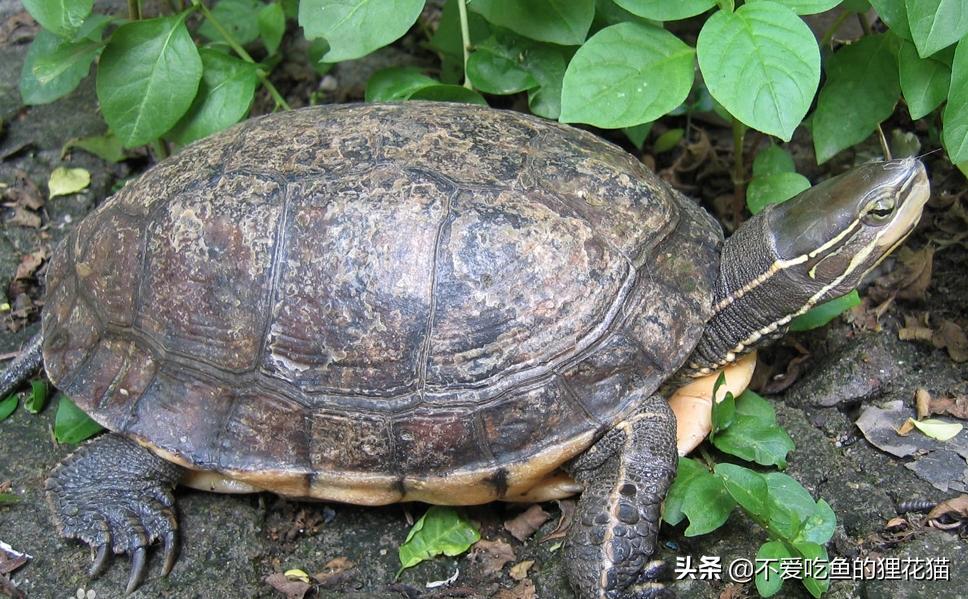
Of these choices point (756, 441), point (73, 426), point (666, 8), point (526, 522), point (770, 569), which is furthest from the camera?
point (73, 426)

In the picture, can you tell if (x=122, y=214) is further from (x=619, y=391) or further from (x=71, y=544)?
(x=619, y=391)

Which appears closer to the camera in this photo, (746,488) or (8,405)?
(746,488)

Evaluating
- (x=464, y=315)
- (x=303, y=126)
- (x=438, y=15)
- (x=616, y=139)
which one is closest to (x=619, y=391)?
(x=464, y=315)

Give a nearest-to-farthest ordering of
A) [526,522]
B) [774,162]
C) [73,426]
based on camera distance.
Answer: [526,522] < [73,426] < [774,162]

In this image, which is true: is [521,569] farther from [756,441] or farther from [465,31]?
[465,31]

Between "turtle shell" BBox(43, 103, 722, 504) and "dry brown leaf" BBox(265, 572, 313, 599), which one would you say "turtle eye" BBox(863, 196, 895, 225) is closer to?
"turtle shell" BBox(43, 103, 722, 504)

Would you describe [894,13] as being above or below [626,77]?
above

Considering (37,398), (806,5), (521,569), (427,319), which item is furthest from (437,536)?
(806,5)

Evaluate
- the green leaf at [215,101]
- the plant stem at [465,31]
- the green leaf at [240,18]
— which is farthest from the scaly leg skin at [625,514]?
the green leaf at [240,18]
